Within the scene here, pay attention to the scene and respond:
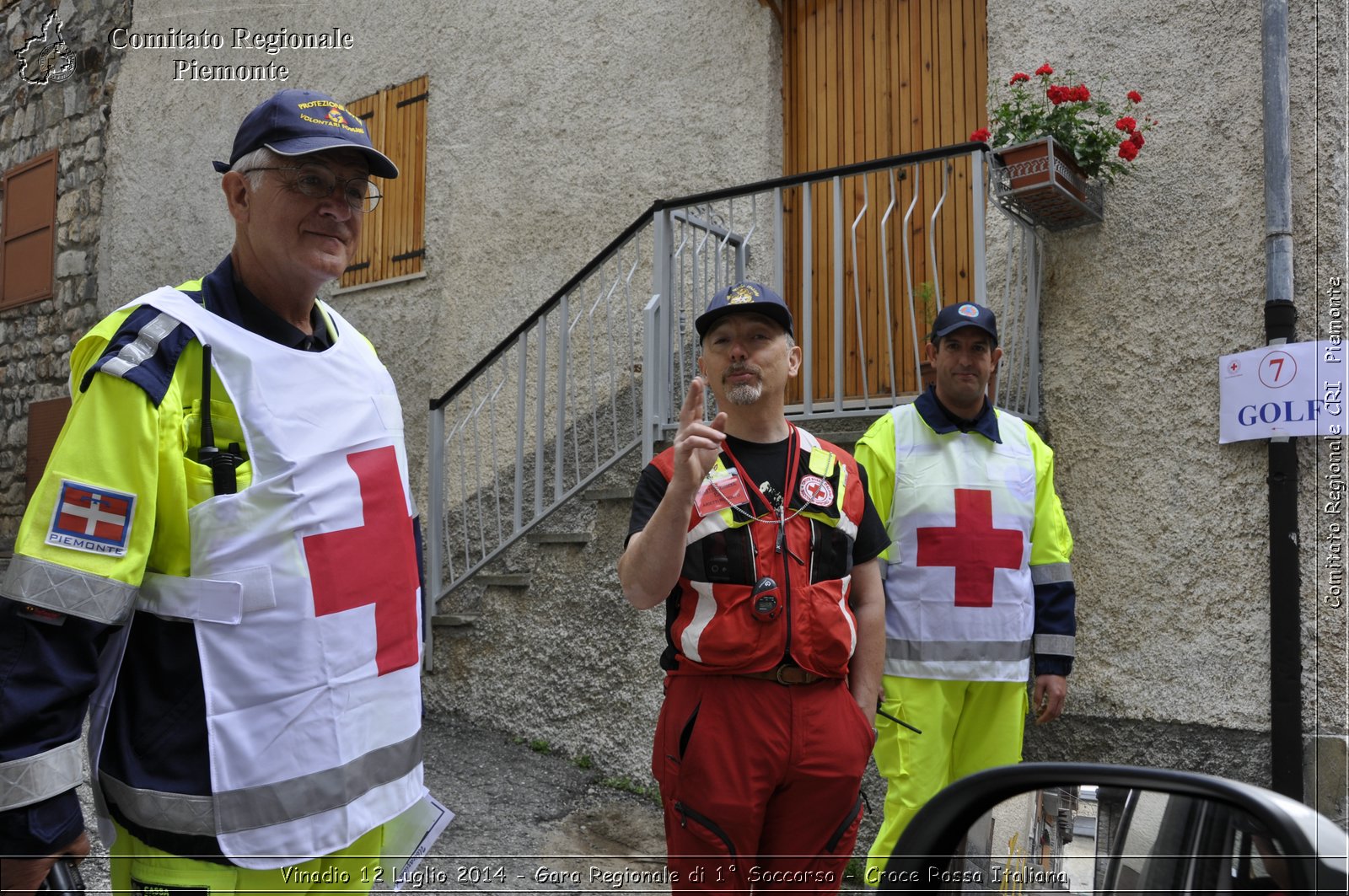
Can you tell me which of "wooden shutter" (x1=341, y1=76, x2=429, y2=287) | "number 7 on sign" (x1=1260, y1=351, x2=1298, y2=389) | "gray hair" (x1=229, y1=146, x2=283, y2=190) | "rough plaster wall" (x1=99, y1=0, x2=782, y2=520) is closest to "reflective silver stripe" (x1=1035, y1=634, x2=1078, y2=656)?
"number 7 on sign" (x1=1260, y1=351, x2=1298, y2=389)

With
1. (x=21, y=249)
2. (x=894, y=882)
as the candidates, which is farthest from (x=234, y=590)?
(x=21, y=249)

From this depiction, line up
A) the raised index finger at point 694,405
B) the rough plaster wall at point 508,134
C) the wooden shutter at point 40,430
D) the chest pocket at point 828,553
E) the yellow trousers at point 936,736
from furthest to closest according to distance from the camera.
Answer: the wooden shutter at point 40,430 < the rough plaster wall at point 508,134 < the yellow trousers at point 936,736 < the chest pocket at point 828,553 < the raised index finger at point 694,405

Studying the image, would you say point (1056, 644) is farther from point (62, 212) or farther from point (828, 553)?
point (62, 212)

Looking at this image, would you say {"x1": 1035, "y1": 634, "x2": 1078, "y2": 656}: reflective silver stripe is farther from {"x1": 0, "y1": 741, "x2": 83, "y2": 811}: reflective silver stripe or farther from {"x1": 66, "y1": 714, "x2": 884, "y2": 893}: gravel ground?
{"x1": 0, "y1": 741, "x2": 83, "y2": 811}: reflective silver stripe

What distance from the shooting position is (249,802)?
5.32 feet

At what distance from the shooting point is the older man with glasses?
147cm

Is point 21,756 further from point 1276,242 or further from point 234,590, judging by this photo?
point 1276,242

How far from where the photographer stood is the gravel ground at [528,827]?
385 cm

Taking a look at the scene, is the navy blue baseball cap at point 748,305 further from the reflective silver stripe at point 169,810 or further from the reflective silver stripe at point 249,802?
the reflective silver stripe at point 169,810

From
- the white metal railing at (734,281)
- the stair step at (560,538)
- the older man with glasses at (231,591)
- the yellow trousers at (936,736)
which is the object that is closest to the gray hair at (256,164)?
Answer: the older man with glasses at (231,591)

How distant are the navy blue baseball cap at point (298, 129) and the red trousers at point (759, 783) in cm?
131

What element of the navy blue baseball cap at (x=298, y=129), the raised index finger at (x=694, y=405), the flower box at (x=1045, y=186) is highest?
the flower box at (x=1045, y=186)

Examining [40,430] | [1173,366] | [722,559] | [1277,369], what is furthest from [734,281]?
[40,430]

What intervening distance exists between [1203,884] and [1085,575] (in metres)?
3.55
